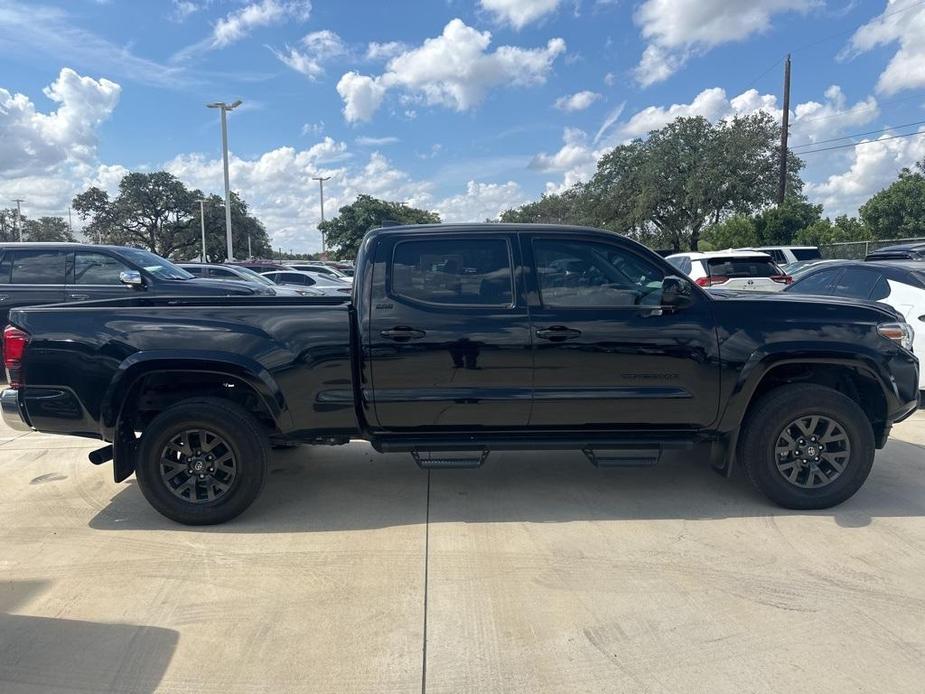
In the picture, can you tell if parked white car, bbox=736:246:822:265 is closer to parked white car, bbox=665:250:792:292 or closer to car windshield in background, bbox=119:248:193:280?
parked white car, bbox=665:250:792:292

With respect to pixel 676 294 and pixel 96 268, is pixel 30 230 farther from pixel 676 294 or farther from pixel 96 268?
pixel 676 294

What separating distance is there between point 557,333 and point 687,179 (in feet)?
120

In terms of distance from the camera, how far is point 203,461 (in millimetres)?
4070

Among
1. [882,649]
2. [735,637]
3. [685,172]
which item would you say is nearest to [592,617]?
[735,637]

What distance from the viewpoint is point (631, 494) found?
4.57 meters

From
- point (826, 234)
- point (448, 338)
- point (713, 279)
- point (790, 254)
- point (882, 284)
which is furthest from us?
point (826, 234)

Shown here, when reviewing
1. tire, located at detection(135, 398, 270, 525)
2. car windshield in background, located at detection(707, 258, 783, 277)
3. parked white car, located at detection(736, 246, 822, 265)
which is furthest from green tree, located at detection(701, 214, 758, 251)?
tire, located at detection(135, 398, 270, 525)

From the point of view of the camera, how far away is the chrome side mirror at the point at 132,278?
827cm

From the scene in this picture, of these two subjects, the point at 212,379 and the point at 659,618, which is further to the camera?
the point at 212,379

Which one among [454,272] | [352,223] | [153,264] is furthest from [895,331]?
[352,223]

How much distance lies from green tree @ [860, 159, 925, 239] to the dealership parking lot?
32.0m

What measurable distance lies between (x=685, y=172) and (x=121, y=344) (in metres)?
38.5

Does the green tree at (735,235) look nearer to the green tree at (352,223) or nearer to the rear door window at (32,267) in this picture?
the green tree at (352,223)

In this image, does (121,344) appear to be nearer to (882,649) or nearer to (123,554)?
(123,554)
